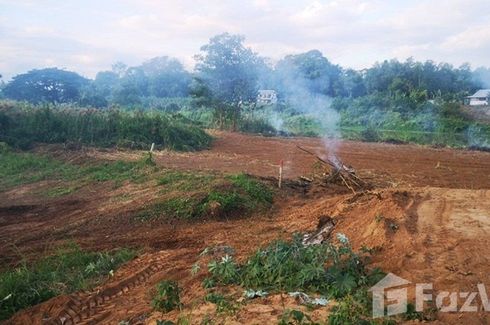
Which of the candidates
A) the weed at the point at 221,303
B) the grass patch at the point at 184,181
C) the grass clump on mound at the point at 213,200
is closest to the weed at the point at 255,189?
the grass clump on mound at the point at 213,200

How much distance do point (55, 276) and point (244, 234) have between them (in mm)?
2642

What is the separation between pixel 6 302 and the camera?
4.71m

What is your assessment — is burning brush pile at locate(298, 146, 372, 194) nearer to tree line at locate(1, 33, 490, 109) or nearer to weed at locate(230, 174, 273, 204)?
weed at locate(230, 174, 273, 204)

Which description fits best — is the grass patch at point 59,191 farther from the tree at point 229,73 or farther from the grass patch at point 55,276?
the tree at point 229,73

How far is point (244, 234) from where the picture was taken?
21.4ft

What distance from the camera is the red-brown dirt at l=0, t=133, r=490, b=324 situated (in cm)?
410

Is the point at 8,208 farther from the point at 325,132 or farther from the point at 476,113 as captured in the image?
the point at 476,113

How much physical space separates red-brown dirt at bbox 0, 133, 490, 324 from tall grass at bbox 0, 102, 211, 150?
265 inches

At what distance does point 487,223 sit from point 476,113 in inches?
1027

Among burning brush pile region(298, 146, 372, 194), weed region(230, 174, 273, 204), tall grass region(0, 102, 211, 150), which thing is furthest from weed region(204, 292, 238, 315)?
tall grass region(0, 102, 211, 150)

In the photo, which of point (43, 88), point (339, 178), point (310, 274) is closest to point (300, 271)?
point (310, 274)

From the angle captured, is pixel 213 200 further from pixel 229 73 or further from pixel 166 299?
pixel 229 73

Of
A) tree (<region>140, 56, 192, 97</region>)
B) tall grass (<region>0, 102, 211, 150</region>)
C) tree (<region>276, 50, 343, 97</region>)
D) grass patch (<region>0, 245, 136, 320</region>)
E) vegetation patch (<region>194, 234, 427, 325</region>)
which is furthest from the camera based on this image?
tree (<region>140, 56, 192, 97</region>)

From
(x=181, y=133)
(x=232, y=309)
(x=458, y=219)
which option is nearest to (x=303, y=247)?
(x=232, y=309)
